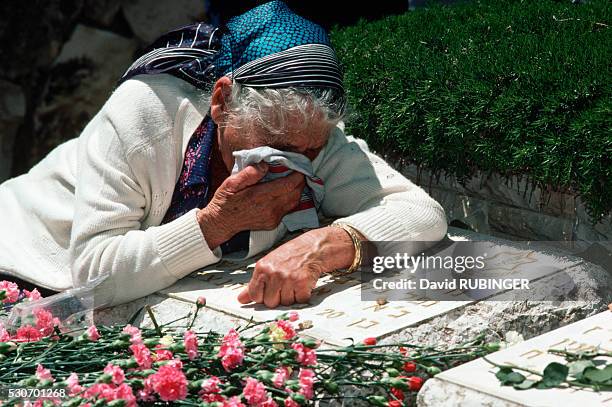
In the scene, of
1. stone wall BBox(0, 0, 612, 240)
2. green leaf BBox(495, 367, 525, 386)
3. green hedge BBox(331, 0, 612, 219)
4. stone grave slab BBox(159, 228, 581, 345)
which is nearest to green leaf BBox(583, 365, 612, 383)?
green leaf BBox(495, 367, 525, 386)

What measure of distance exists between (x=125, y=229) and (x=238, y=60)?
0.64m

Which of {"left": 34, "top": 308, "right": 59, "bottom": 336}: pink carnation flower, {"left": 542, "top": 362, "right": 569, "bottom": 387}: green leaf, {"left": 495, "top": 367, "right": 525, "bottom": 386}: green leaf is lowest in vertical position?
{"left": 34, "top": 308, "right": 59, "bottom": 336}: pink carnation flower

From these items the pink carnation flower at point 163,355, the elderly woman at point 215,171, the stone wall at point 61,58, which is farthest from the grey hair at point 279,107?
the stone wall at point 61,58

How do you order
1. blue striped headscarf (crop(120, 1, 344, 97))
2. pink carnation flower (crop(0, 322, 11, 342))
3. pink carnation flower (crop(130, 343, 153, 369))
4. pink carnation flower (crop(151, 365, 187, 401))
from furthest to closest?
blue striped headscarf (crop(120, 1, 344, 97)) < pink carnation flower (crop(0, 322, 11, 342)) < pink carnation flower (crop(130, 343, 153, 369)) < pink carnation flower (crop(151, 365, 187, 401))

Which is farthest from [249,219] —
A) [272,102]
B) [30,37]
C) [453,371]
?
[30,37]

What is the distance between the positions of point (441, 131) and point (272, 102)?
28.0 inches

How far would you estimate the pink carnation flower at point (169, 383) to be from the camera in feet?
6.95

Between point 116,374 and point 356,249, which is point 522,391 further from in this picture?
point 356,249

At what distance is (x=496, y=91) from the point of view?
3.12 metres

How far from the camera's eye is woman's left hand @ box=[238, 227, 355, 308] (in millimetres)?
2741

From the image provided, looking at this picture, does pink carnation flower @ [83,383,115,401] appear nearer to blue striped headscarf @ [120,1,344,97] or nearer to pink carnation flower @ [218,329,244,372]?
pink carnation flower @ [218,329,244,372]

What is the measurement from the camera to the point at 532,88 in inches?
119

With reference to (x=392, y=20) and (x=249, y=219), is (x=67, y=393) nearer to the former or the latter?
(x=249, y=219)

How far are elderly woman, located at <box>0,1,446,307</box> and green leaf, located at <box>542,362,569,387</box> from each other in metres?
0.87
